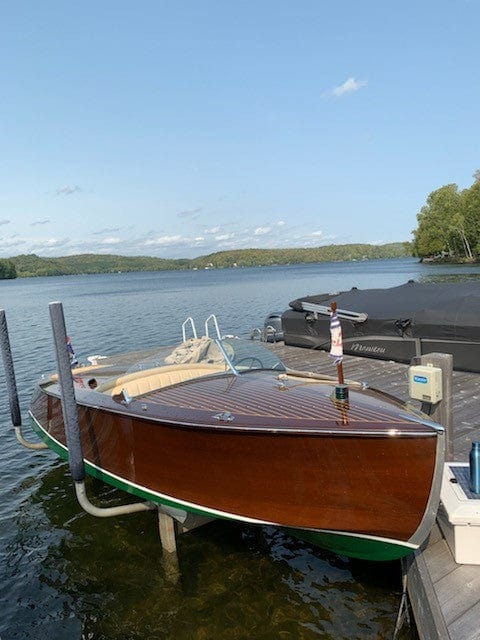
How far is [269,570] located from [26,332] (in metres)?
26.1

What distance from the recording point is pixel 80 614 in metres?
5.34

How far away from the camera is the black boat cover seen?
9.66 metres

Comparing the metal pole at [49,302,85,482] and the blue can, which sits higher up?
the metal pole at [49,302,85,482]

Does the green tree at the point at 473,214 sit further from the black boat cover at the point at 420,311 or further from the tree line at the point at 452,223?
the black boat cover at the point at 420,311

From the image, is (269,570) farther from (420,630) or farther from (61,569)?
(61,569)

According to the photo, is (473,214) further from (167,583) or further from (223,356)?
(167,583)

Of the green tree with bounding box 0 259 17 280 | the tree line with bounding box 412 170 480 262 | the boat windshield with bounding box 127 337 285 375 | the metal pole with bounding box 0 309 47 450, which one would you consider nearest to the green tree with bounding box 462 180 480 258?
the tree line with bounding box 412 170 480 262

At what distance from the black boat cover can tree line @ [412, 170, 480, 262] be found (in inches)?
2660

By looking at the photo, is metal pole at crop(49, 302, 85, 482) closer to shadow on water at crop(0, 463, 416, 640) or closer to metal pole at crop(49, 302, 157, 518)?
metal pole at crop(49, 302, 157, 518)

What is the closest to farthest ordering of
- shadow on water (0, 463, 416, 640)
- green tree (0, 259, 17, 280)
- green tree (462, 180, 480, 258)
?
shadow on water (0, 463, 416, 640), green tree (462, 180, 480, 258), green tree (0, 259, 17, 280)

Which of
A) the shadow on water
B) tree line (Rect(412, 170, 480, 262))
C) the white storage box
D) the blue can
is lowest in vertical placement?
the shadow on water

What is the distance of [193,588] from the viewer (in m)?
5.45

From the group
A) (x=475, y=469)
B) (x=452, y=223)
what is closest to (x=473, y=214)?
(x=452, y=223)

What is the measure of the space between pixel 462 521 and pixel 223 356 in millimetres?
3379
